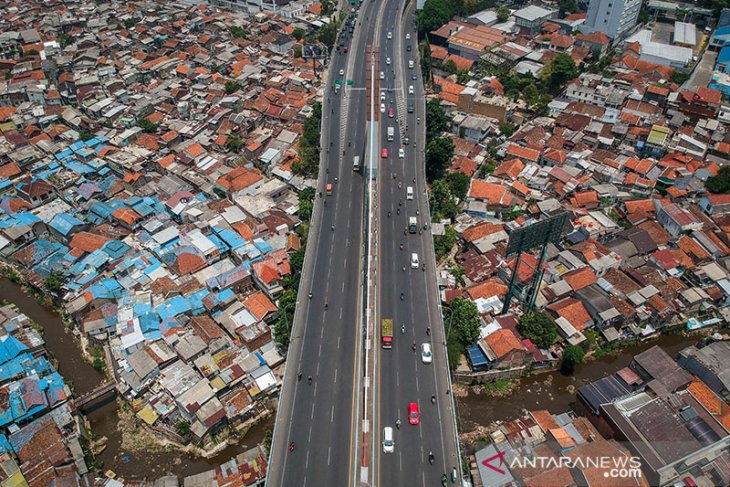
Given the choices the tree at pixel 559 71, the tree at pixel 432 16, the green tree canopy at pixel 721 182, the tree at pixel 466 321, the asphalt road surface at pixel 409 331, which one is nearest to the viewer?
the asphalt road surface at pixel 409 331

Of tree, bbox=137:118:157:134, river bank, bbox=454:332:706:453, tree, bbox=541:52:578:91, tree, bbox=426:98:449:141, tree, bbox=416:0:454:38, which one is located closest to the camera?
river bank, bbox=454:332:706:453

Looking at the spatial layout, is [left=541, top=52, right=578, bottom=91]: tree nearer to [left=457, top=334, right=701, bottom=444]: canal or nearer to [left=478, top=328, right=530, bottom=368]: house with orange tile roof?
[left=457, top=334, right=701, bottom=444]: canal

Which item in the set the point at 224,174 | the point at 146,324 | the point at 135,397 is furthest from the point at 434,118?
the point at 135,397

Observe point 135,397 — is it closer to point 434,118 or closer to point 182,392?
point 182,392

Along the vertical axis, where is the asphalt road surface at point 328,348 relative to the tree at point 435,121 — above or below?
below

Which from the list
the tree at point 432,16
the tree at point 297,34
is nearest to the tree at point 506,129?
the tree at point 432,16

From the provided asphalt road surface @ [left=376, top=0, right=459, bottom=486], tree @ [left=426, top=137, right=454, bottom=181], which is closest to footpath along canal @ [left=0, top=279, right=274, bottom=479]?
asphalt road surface @ [left=376, top=0, right=459, bottom=486]

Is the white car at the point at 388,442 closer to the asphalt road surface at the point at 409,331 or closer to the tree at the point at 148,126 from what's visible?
the asphalt road surface at the point at 409,331
